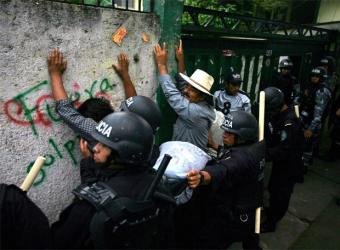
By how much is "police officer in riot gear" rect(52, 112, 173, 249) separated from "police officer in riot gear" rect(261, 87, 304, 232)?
2.18m

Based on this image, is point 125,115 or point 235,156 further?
point 235,156

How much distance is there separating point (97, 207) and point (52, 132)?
124 cm

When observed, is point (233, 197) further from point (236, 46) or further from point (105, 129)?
point (236, 46)

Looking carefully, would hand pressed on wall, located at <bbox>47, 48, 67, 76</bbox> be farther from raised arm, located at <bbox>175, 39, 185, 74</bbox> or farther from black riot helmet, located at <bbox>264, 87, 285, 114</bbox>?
black riot helmet, located at <bbox>264, 87, 285, 114</bbox>

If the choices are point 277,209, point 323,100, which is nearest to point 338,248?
point 277,209

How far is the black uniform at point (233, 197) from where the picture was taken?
2520mm

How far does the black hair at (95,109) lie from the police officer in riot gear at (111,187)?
0.60 m

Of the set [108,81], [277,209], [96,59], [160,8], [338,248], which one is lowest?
[338,248]

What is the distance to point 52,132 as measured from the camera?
2586 mm

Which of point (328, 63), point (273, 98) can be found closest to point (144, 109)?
point (273, 98)

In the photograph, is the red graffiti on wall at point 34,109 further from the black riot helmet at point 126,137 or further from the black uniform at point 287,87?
the black uniform at point 287,87

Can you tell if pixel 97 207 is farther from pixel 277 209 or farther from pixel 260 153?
pixel 277 209

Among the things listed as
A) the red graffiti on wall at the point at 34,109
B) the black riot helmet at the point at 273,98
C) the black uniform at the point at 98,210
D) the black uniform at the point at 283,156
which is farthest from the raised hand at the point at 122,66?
the black uniform at the point at 283,156

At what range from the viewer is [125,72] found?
296 cm
